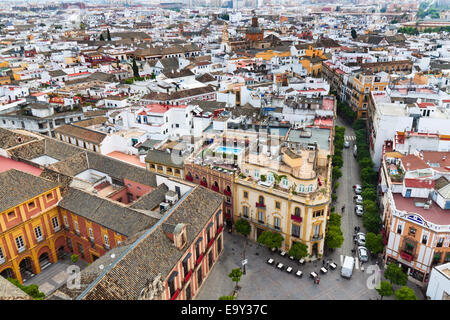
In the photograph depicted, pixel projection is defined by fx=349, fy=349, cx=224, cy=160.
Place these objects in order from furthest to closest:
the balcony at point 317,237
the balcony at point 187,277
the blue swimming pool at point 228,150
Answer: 1. the blue swimming pool at point 228,150
2. the balcony at point 317,237
3. the balcony at point 187,277

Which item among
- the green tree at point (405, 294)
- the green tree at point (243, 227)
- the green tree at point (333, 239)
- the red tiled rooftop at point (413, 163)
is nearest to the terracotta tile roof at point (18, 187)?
the green tree at point (243, 227)

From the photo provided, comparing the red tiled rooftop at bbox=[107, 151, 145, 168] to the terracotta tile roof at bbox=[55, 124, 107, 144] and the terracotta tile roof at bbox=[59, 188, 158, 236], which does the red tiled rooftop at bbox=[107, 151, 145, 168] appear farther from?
the terracotta tile roof at bbox=[59, 188, 158, 236]

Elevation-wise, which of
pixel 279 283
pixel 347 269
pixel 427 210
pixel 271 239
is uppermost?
pixel 427 210

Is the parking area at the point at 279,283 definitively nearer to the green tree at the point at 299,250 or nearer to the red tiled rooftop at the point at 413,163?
the green tree at the point at 299,250

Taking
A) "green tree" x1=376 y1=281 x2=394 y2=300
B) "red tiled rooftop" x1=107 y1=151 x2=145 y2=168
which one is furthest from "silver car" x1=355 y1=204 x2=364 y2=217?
"red tiled rooftop" x1=107 y1=151 x2=145 y2=168

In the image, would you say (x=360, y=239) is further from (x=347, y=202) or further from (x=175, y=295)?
(x=175, y=295)

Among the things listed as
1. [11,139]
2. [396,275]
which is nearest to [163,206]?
[396,275]

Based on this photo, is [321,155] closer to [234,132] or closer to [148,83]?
[234,132]
